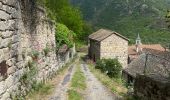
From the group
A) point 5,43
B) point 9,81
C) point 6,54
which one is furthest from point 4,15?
point 9,81

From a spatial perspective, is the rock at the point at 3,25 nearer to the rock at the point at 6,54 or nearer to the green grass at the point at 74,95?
the rock at the point at 6,54

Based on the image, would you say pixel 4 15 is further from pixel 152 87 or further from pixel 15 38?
pixel 152 87

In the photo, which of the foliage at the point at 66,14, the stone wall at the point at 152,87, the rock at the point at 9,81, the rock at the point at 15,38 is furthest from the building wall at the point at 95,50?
the rock at the point at 9,81

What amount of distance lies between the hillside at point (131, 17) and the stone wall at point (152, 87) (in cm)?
9205

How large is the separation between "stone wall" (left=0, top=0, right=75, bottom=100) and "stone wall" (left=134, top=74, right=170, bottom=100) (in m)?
4.02

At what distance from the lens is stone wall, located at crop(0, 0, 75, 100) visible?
903 centimetres

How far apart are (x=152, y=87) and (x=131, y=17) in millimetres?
121578

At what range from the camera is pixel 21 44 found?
1161 centimetres

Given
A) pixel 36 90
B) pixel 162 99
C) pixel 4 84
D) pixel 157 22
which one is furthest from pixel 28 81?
pixel 157 22

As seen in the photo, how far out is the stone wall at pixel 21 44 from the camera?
29.6ft

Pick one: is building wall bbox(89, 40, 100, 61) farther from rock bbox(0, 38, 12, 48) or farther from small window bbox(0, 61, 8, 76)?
small window bbox(0, 61, 8, 76)

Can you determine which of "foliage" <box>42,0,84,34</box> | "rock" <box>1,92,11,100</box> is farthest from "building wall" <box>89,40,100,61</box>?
"rock" <box>1,92,11,100</box>

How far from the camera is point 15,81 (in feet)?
33.9

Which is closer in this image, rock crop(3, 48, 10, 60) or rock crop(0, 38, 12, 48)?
rock crop(0, 38, 12, 48)
